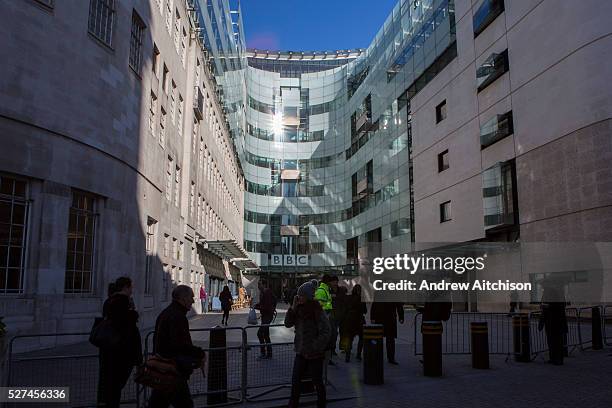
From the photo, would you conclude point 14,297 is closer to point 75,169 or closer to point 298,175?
point 75,169

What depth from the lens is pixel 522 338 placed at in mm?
11641

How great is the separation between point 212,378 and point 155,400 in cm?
219

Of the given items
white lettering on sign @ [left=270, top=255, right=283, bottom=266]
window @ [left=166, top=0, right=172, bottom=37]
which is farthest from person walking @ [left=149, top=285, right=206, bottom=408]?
white lettering on sign @ [left=270, top=255, right=283, bottom=266]

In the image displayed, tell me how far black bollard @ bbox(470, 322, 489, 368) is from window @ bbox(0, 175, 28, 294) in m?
11.1

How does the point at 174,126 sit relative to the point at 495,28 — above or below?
below

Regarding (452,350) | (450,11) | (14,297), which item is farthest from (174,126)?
(450,11)

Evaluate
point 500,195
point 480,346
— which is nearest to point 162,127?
point 480,346

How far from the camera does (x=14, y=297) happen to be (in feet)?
44.0

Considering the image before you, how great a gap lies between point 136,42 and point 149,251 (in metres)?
8.14

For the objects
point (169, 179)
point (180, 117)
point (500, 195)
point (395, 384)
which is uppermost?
point (180, 117)

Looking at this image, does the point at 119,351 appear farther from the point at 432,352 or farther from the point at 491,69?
the point at 491,69

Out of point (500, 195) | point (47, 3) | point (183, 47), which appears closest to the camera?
point (47, 3)

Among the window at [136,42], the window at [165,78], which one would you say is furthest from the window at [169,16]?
the window at [136,42]

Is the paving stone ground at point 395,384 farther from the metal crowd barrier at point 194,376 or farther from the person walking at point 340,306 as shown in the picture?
the person walking at point 340,306
